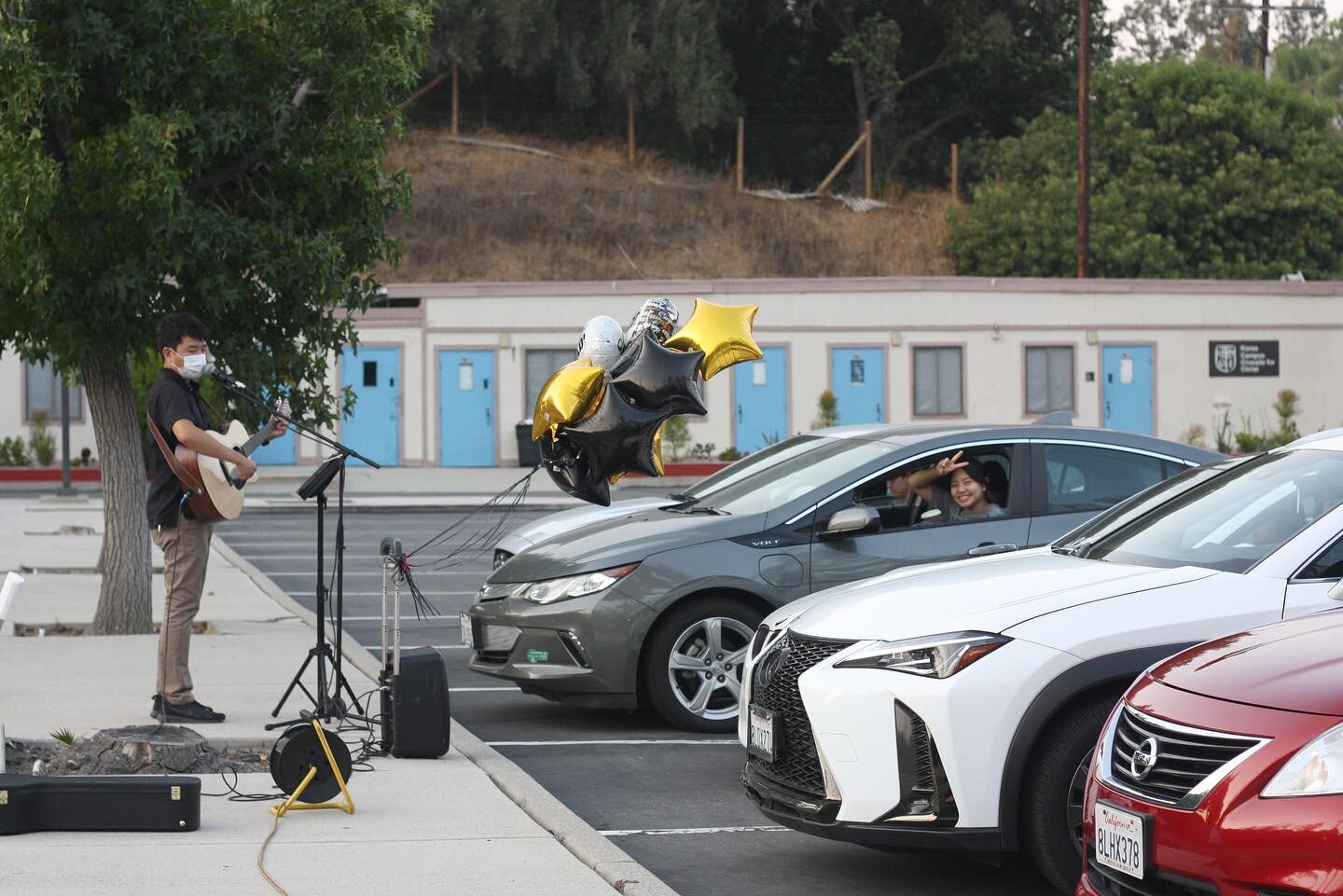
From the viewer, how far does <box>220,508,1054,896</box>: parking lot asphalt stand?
6246 mm

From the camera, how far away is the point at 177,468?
840 centimetres

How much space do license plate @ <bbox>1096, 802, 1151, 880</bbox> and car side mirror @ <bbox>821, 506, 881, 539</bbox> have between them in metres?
4.14

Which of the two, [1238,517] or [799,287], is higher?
[799,287]

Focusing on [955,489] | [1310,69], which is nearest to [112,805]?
[955,489]

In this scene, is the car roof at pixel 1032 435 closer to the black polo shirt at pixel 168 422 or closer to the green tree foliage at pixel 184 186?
the black polo shirt at pixel 168 422

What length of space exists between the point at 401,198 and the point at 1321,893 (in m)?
9.61

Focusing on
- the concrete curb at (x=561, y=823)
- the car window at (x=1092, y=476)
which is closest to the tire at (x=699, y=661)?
the concrete curb at (x=561, y=823)

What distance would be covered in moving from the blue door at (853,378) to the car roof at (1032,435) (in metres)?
24.6

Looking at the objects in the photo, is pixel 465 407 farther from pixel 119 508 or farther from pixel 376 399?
pixel 119 508

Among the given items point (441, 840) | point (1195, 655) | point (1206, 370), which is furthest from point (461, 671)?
point (1206, 370)

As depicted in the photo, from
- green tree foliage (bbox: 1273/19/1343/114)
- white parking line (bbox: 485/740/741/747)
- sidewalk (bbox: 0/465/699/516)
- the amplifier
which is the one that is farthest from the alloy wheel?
green tree foliage (bbox: 1273/19/1343/114)

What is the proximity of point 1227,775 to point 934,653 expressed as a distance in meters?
1.52

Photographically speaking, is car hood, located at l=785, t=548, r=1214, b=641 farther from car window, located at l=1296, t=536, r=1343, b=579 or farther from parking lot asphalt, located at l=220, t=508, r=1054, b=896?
parking lot asphalt, located at l=220, t=508, r=1054, b=896

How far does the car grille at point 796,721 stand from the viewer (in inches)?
231
